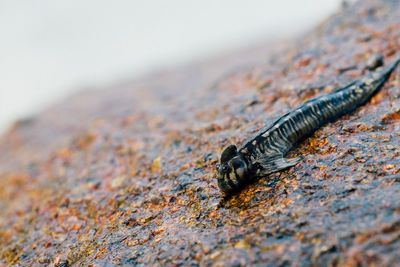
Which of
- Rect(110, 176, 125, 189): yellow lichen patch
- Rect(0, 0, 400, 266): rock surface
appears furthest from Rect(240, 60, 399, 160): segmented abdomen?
Rect(110, 176, 125, 189): yellow lichen patch

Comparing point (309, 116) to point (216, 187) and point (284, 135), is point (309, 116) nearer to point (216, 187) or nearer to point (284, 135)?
point (284, 135)

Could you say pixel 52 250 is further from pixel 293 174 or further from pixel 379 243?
pixel 379 243

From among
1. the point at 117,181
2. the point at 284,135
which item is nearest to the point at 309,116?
the point at 284,135

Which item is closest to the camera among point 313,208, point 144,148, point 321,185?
point 313,208

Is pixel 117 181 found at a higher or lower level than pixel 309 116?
lower

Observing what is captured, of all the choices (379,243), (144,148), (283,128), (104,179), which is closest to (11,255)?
(104,179)

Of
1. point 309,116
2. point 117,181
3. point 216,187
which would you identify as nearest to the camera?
point 216,187
